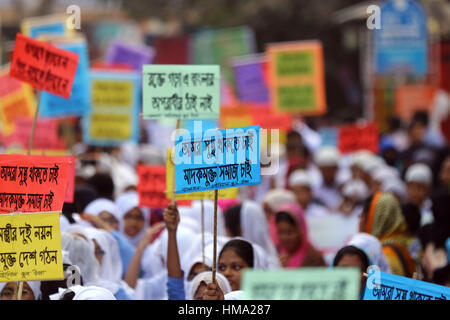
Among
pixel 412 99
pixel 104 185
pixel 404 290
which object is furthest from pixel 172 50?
pixel 404 290

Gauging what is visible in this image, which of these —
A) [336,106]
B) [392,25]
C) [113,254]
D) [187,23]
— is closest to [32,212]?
[113,254]

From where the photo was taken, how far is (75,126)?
46.4 ft

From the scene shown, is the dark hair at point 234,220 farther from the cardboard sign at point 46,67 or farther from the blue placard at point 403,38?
the blue placard at point 403,38

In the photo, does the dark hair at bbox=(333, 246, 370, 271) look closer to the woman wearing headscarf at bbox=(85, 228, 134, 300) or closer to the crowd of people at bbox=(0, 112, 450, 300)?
the crowd of people at bbox=(0, 112, 450, 300)

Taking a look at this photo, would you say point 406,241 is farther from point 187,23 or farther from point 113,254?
point 187,23

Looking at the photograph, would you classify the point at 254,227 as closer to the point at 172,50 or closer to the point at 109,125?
the point at 109,125

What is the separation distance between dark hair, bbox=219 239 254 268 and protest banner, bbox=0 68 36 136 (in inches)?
235

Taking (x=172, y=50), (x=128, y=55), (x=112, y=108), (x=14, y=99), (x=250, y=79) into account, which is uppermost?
(x=172, y=50)

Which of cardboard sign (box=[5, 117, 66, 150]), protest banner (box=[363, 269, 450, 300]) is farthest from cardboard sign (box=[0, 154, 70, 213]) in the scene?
cardboard sign (box=[5, 117, 66, 150])

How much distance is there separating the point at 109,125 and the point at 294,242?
3505mm

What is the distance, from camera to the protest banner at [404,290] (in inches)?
154

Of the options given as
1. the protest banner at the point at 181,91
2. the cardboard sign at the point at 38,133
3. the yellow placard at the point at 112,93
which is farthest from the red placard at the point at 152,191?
the cardboard sign at the point at 38,133

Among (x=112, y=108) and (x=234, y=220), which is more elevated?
(x=112, y=108)

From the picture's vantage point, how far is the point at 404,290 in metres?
3.92
